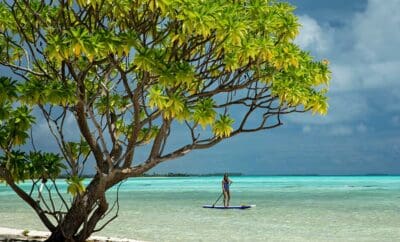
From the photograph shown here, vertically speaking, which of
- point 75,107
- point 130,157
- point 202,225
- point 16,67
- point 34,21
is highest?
point 34,21

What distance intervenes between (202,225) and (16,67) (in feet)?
32.7

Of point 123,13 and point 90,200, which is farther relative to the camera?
point 90,200

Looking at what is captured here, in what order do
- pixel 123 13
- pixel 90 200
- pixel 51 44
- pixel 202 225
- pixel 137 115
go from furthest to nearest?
pixel 202 225, pixel 90 200, pixel 137 115, pixel 123 13, pixel 51 44

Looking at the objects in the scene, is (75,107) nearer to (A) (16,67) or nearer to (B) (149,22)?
(A) (16,67)

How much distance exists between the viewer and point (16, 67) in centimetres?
1109

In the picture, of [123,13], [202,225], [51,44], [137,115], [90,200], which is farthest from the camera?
[202,225]

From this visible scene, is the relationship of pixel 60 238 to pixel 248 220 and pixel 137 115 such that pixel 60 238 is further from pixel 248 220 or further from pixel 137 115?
pixel 248 220

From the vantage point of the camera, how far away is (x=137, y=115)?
10070 mm

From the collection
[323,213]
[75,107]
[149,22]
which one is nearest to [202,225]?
[323,213]

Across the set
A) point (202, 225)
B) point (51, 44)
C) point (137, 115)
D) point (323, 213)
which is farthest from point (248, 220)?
point (51, 44)

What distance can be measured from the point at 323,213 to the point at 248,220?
5.32 metres

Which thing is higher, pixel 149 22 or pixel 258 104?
pixel 149 22

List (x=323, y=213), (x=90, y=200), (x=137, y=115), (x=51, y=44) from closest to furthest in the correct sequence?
1. (x=51, y=44)
2. (x=137, y=115)
3. (x=90, y=200)
4. (x=323, y=213)

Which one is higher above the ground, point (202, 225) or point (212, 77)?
point (212, 77)
